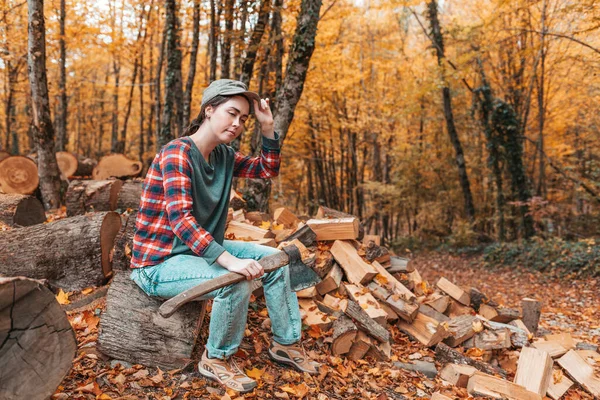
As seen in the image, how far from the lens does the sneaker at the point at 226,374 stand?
7.82ft

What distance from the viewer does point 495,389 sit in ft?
9.95

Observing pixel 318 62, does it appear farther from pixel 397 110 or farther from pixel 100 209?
pixel 100 209

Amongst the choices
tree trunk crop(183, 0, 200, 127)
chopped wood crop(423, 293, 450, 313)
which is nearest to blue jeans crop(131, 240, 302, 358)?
chopped wood crop(423, 293, 450, 313)

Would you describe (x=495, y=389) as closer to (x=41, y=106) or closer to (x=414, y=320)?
(x=414, y=320)

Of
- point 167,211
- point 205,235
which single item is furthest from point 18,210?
point 205,235

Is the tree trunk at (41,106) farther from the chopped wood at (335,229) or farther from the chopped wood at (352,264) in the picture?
the chopped wood at (352,264)

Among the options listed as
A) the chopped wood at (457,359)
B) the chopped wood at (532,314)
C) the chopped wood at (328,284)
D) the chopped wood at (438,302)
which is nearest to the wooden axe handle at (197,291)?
the chopped wood at (328,284)

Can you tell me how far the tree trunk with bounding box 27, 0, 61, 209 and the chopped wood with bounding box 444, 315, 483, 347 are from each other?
220 inches

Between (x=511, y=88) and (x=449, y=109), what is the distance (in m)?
3.17

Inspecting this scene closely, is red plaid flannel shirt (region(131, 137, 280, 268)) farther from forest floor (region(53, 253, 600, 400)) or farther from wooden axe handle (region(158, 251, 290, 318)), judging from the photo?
forest floor (region(53, 253, 600, 400))

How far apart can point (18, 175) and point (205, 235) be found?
5.75 meters

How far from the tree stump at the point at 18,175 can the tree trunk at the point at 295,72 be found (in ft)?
12.0

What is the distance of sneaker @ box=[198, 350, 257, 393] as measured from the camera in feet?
7.82

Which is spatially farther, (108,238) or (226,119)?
(108,238)
